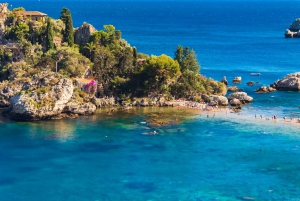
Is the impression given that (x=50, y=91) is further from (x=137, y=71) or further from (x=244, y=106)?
(x=244, y=106)

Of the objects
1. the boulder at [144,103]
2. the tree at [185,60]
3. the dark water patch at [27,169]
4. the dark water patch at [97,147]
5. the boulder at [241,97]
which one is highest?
the tree at [185,60]

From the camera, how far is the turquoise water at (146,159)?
62562 mm

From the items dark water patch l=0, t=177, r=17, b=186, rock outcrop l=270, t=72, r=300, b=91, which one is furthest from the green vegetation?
dark water patch l=0, t=177, r=17, b=186

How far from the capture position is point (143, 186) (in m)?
63.8

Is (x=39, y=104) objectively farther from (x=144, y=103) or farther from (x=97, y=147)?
(x=144, y=103)

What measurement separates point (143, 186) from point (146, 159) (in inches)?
369

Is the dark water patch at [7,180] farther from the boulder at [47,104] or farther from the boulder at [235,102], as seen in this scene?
the boulder at [235,102]

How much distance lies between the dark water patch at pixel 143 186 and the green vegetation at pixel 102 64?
33794 mm

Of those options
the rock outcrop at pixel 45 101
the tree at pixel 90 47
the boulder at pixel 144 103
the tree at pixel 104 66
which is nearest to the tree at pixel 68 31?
the tree at pixel 90 47

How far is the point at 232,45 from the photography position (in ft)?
625

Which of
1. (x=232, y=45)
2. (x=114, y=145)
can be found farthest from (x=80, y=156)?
(x=232, y=45)

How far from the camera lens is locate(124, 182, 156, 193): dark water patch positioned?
62.7 metres

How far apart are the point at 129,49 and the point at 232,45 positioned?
3611 inches

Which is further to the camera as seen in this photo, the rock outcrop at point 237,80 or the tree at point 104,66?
the rock outcrop at point 237,80
